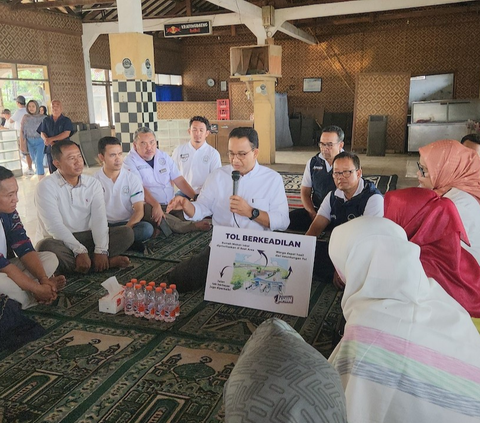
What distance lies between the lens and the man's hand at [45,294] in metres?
2.79

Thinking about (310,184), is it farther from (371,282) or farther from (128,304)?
(371,282)

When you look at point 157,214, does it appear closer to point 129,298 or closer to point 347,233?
point 129,298

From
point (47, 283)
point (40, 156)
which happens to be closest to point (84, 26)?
point (40, 156)

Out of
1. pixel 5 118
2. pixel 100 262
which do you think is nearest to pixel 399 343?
pixel 100 262

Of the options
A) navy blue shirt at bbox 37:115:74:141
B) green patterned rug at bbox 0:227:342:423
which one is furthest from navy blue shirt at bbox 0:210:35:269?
navy blue shirt at bbox 37:115:74:141

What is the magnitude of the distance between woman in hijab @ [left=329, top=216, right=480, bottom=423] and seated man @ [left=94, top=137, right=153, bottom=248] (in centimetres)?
279

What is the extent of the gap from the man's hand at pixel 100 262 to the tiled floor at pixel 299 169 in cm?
149

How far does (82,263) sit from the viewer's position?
3311 millimetres

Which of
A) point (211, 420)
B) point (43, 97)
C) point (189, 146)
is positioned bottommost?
point (211, 420)

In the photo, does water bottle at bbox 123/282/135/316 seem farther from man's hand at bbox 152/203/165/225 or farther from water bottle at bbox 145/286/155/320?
man's hand at bbox 152/203/165/225

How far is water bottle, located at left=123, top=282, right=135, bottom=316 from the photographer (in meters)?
2.69

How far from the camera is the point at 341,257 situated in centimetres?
152

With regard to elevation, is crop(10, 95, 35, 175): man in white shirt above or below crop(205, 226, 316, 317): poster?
above

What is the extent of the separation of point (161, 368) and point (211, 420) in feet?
1.48
